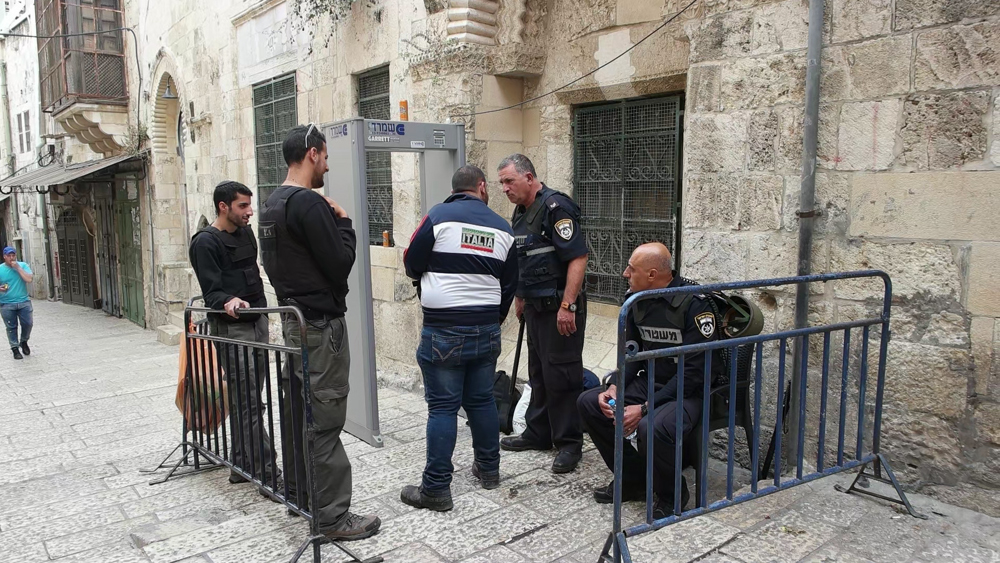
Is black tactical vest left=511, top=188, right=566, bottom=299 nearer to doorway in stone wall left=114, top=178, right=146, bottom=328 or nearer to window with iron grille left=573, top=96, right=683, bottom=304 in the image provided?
window with iron grille left=573, top=96, right=683, bottom=304

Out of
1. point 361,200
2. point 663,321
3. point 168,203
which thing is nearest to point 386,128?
point 361,200

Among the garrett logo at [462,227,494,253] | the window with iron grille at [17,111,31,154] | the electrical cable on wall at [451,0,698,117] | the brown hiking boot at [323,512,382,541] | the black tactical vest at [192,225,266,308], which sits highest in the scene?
the window with iron grille at [17,111,31,154]

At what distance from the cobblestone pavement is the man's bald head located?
1095 millimetres

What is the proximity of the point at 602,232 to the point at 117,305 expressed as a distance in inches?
633

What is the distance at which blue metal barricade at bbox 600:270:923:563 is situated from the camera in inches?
99.2

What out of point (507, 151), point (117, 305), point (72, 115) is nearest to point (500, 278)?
point (507, 151)

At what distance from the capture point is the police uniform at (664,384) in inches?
121

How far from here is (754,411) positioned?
2.84m

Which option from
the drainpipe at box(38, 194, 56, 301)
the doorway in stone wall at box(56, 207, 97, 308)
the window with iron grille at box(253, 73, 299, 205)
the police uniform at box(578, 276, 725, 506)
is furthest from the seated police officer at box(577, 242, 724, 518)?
the drainpipe at box(38, 194, 56, 301)

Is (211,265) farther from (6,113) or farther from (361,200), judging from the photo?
(6,113)

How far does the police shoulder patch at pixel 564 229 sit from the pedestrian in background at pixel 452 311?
407 millimetres

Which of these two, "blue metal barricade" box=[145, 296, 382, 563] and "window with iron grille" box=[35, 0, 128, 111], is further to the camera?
"window with iron grille" box=[35, 0, 128, 111]

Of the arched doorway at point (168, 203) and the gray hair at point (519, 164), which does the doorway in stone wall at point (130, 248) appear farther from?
the gray hair at point (519, 164)

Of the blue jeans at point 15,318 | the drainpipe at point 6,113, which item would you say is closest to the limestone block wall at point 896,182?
the blue jeans at point 15,318
